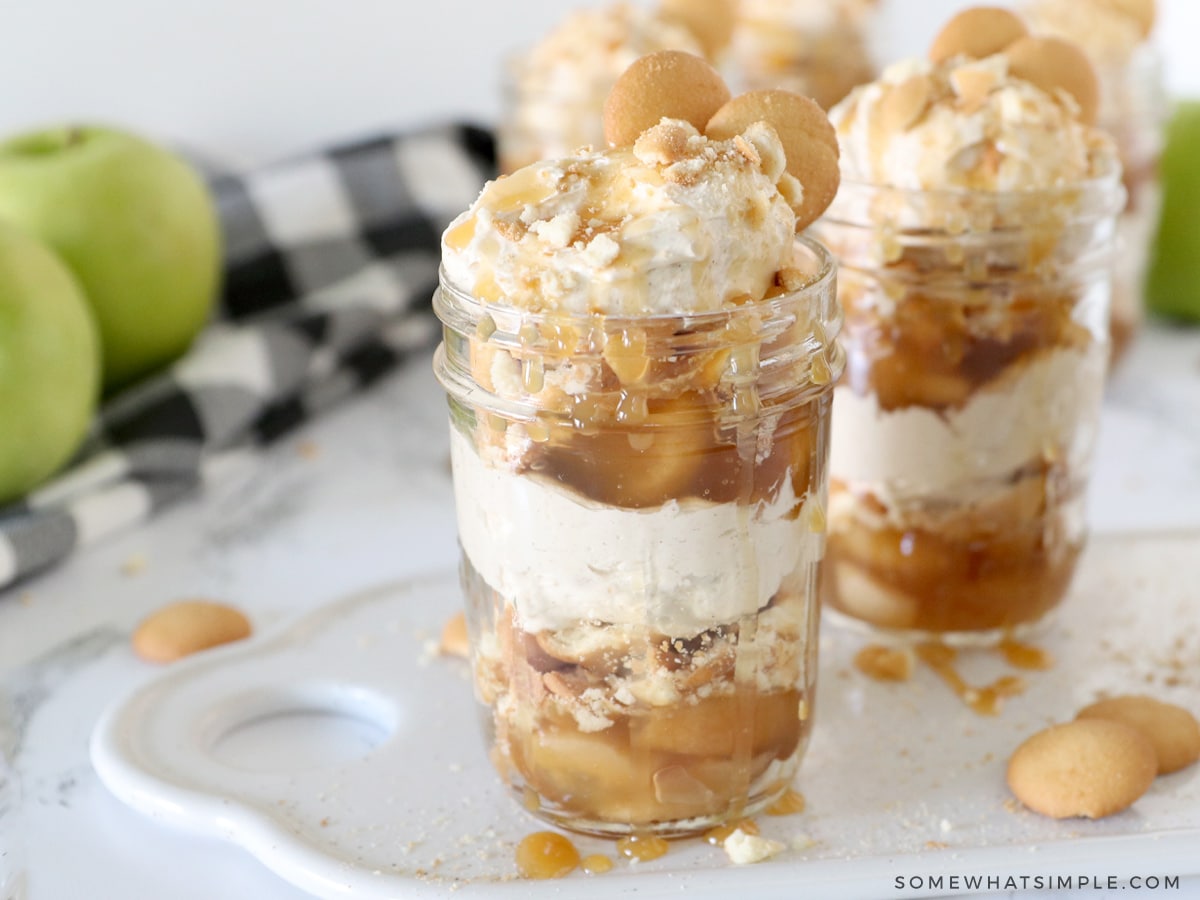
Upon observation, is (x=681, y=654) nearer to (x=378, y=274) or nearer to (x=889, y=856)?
(x=889, y=856)

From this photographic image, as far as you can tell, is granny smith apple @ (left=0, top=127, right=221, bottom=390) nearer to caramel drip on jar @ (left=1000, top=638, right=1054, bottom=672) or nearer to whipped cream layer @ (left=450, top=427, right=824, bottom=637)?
whipped cream layer @ (left=450, top=427, right=824, bottom=637)

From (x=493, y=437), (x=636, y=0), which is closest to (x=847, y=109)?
(x=493, y=437)

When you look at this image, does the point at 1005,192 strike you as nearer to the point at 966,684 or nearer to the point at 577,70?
the point at 966,684

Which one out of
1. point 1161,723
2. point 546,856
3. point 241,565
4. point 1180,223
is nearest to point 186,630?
point 241,565

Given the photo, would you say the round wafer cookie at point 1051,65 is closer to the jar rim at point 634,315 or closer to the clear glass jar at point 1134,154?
the jar rim at point 634,315

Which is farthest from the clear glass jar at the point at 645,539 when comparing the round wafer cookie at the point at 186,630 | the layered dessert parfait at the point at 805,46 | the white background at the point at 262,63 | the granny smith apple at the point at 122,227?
the white background at the point at 262,63

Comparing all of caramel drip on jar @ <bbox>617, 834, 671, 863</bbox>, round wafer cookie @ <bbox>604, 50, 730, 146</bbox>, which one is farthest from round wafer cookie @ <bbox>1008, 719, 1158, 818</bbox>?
round wafer cookie @ <bbox>604, 50, 730, 146</bbox>
